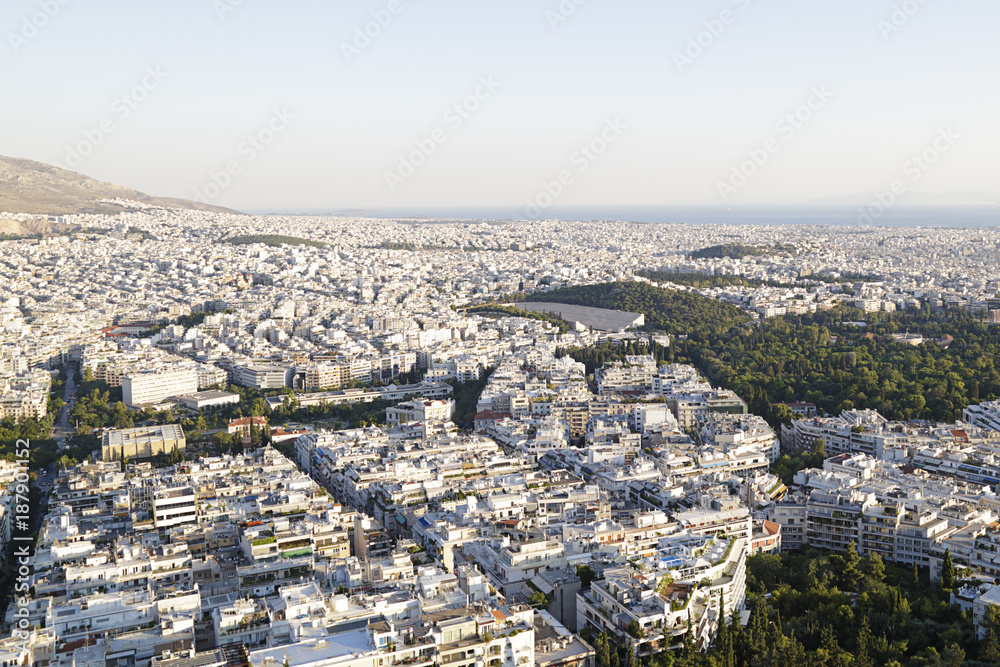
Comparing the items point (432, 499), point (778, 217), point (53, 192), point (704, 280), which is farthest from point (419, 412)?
point (778, 217)

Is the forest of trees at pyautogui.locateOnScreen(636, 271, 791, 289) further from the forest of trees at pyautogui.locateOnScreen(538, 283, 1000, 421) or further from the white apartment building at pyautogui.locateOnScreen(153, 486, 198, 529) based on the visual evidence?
the white apartment building at pyautogui.locateOnScreen(153, 486, 198, 529)

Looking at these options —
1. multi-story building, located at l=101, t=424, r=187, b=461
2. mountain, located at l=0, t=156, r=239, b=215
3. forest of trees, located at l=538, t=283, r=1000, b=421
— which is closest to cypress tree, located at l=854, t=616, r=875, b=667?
forest of trees, located at l=538, t=283, r=1000, b=421

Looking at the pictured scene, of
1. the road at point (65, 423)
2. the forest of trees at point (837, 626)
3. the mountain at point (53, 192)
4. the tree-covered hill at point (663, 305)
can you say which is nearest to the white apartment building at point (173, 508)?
the forest of trees at point (837, 626)

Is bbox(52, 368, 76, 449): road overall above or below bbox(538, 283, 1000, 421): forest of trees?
below

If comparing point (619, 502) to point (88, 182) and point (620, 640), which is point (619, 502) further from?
point (88, 182)

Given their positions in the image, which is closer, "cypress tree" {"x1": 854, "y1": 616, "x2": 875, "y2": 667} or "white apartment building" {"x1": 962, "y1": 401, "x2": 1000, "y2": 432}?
"cypress tree" {"x1": 854, "y1": 616, "x2": 875, "y2": 667}

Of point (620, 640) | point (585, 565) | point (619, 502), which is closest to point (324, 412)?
point (619, 502)

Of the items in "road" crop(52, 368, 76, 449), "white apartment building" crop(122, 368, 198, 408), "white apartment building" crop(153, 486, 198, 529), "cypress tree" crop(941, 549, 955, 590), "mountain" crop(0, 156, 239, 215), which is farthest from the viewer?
"mountain" crop(0, 156, 239, 215)
